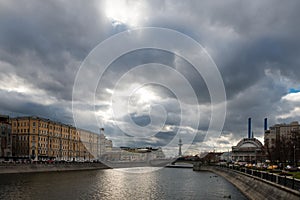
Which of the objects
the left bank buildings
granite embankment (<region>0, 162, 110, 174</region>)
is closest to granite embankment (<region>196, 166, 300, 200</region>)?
granite embankment (<region>0, 162, 110, 174</region>)

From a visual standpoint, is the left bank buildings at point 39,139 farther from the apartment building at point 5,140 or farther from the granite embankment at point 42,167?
the granite embankment at point 42,167

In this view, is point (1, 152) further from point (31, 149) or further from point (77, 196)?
point (77, 196)

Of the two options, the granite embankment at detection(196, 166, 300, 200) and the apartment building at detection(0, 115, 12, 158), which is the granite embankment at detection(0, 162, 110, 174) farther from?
the granite embankment at detection(196, 166, 300, 200)

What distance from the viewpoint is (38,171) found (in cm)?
10650

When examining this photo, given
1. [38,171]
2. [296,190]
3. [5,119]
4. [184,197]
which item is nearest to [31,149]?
[5,119]

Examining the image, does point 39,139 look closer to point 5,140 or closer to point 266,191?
point 5,140

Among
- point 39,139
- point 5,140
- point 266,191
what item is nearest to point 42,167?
point 5,140

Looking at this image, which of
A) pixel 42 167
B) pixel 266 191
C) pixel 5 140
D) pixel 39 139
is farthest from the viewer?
pixel 39 139

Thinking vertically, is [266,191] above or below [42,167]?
above

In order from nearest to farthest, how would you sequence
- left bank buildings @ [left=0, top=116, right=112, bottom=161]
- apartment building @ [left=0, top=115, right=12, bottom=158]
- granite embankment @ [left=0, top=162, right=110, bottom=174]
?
granite embankment @ [left=0, top=162, right=110, bottom=174]
apartment building @ [left=0, top=115, right=12, bottom=158]
left bank buildings @ [left=0, top=116, right=112, bottom=161]

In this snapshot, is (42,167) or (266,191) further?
(42,167)

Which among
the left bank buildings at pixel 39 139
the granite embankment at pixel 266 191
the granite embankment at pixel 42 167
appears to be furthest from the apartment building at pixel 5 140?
the granite embankment at pixel 266 191

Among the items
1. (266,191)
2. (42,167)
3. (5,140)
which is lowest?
(42,167)

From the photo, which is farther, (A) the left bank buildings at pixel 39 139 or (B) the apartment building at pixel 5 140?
(A) the left bank buildings at pixel 39 139
